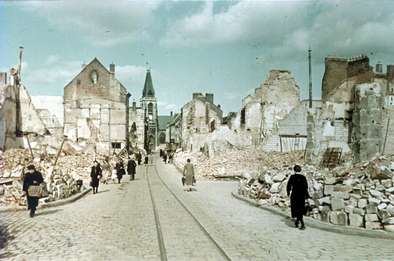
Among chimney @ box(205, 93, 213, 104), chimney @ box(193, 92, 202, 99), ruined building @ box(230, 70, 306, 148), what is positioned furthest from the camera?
chimney @ box(205, 93, 213, 104)

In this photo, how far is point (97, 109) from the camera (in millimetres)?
58562

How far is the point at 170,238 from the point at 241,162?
83.6 feet

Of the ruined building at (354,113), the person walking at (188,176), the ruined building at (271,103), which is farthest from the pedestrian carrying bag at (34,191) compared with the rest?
the ruined building at (271,103)

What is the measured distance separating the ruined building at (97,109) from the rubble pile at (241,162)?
73.6 feet

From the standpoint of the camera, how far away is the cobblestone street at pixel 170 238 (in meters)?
8.40

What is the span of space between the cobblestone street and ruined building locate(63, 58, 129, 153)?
1707 inches

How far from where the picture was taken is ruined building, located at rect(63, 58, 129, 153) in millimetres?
57688

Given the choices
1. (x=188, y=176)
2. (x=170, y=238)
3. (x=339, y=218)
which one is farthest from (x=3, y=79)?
(x=339, y=218)

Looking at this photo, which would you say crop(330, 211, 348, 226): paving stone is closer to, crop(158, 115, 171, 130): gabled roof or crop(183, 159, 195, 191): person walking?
crop(183, 159, 195, 191): person walking

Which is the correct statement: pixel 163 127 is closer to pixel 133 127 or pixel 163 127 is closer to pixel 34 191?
pixel 133 127

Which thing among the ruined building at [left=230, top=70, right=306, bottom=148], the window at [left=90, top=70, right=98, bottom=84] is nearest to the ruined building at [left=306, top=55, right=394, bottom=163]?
the ruined building at [left=230, top=70, right=306, bottom=148]

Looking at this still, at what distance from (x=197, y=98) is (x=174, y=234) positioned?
60.1 metres

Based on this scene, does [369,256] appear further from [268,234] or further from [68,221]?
[68,221]

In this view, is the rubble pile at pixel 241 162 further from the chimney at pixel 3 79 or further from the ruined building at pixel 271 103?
the chimney at pixel 3 79
